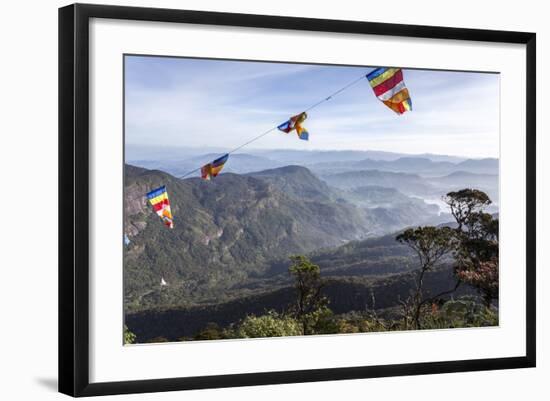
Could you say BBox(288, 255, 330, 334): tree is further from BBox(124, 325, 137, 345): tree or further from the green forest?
BBox(124, 325, 137, 345): tree

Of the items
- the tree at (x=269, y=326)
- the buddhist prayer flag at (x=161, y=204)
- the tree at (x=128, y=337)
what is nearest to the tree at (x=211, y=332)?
the tree at (x=269, y=326)

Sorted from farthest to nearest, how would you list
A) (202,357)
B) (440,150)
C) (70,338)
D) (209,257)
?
(440,150) < (209,257) < (202,357) < (70,338)

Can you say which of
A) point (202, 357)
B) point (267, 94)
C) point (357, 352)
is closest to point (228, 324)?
point (202, 357)

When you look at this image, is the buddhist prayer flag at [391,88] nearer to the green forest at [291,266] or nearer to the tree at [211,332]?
the green forest at [291,266]

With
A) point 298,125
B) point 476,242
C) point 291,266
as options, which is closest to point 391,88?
point 298,125

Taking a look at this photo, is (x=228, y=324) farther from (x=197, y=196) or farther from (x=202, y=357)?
(x=197, y=196)

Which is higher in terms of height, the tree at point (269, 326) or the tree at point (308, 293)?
the tree at point (308, 293)
